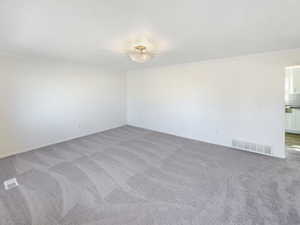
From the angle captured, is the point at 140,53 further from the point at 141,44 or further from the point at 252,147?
the point at 252,147

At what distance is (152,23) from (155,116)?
11.6 feet

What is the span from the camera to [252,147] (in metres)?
3.29

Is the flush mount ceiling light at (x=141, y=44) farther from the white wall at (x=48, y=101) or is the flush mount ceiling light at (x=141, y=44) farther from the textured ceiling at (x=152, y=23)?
the white wall at (x=48, y=101)

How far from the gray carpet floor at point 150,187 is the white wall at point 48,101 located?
0.53m

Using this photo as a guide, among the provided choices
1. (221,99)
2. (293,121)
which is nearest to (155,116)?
(221,99)

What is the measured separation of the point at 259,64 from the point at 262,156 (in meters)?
1.95

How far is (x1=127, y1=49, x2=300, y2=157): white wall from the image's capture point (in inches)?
117

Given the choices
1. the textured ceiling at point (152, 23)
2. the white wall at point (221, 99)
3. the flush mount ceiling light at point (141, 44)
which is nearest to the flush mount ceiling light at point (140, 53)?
the flush mount ceiling light at point (141, 44)

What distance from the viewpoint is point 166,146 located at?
3.70 m

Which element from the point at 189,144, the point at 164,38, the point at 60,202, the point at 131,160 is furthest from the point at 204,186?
the point at 164,38

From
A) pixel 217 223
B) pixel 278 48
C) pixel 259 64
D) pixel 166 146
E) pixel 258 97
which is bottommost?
pixel 217 223

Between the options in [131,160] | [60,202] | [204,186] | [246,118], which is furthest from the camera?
[246,118]

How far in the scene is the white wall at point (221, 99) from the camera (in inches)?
117

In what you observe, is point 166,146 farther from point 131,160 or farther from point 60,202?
point 60,202
